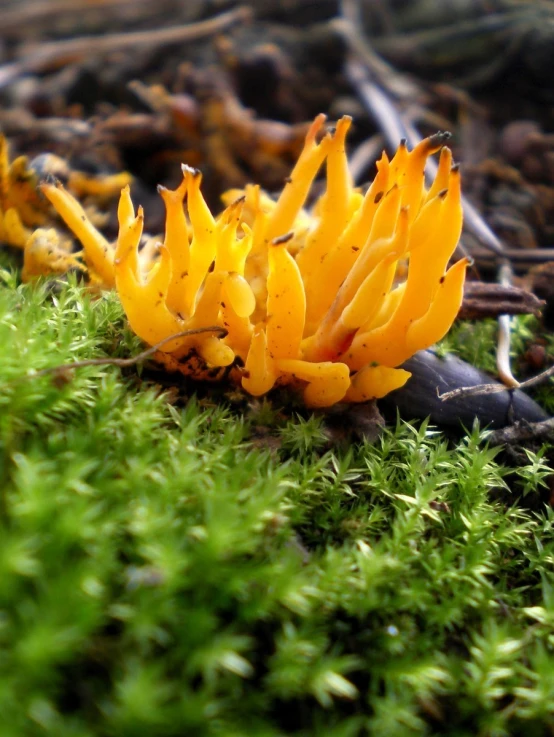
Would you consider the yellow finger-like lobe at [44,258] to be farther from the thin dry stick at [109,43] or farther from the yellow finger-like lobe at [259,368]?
the thin dry stick at [109,43]

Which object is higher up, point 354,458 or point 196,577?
point 196,577

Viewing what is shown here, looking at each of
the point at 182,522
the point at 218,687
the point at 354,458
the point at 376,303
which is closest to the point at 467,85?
the point at 376,303

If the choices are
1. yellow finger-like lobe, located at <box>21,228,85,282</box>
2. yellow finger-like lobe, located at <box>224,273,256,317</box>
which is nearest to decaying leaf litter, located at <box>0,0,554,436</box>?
yellow finger-like lobe, located at <box>21,228,85,282</box>

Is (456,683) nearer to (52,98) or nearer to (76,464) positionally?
(76,464)

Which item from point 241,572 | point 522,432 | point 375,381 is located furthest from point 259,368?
point 522,432

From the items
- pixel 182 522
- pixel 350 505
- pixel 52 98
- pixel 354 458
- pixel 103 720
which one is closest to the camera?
pixel 103 720

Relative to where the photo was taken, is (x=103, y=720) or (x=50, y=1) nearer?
(x=103, y=720)
